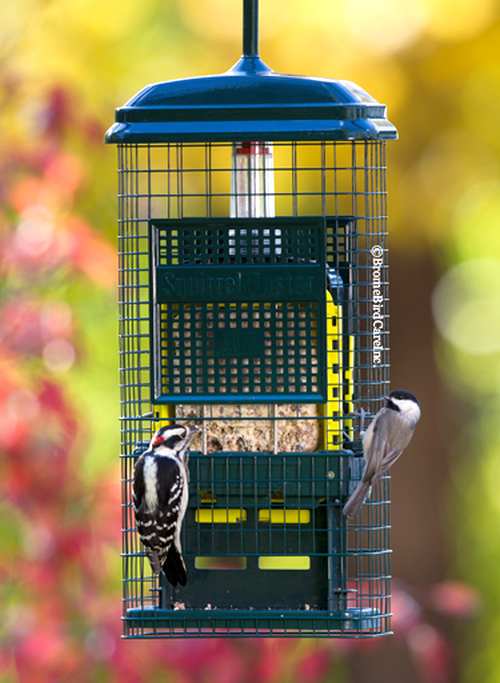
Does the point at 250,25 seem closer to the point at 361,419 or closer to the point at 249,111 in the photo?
the point at 249,111

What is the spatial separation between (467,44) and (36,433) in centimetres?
419

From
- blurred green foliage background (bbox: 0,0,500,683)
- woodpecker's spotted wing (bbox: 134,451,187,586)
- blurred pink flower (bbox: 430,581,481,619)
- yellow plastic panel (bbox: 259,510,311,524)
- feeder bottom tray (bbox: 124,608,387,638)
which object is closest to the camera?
woodpecker's spotted wing (bbox: 134,451,187,586)

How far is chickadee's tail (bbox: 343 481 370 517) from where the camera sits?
683 centimetres

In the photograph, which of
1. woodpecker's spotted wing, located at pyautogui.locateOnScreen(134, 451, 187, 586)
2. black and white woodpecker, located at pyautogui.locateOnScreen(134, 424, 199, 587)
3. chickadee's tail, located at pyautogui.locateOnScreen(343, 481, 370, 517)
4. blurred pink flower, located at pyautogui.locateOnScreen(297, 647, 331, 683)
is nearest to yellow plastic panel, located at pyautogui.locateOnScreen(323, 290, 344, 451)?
chickadee's tail, located at pyautogui.locateOnScreen(343, 481, 370, 517)

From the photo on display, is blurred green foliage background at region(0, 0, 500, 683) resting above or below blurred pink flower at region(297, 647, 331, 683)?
above

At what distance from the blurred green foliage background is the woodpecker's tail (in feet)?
10.8

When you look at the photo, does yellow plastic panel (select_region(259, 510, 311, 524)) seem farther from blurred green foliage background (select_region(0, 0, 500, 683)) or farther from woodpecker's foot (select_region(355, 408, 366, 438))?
blurred green foliage background (select_region(0, 0, 500, 683))

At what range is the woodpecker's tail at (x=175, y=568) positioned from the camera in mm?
6848

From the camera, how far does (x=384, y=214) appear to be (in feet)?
24.3

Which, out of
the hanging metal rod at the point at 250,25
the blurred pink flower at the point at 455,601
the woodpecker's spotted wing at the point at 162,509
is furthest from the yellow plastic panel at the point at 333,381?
the blurred pink flower at the point at 455,601

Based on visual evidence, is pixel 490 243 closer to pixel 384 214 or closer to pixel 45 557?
pixel 45 557

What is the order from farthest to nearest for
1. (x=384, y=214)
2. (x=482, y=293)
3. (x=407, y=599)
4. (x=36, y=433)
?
1. (x=482, y=293)
2. (x=407, y=599)
3. (x=36, y=433)
4. (x=384, y=214)

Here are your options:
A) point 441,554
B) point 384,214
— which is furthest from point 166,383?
point 441,554

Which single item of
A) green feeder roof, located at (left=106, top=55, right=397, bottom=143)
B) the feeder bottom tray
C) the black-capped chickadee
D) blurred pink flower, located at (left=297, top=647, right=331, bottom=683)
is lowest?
blurred pink flower, located at (left=297, top=647, right=331, bottom=683)
